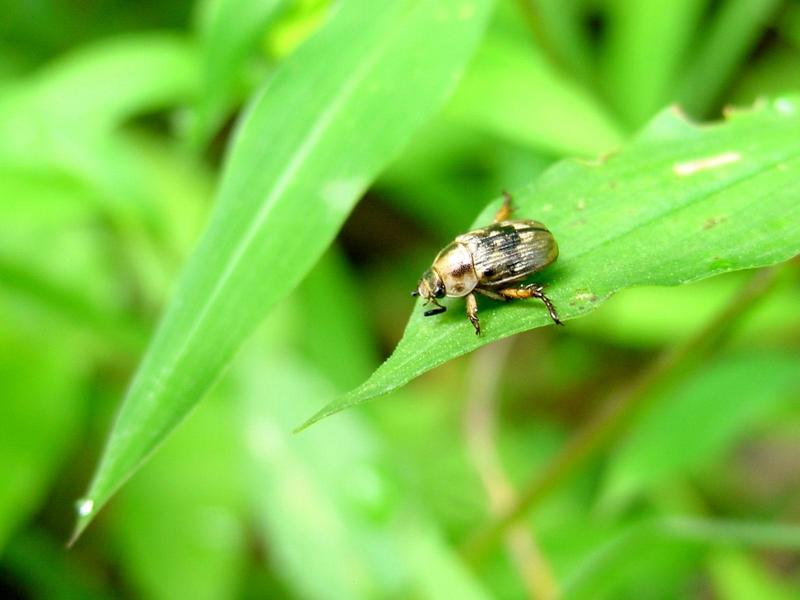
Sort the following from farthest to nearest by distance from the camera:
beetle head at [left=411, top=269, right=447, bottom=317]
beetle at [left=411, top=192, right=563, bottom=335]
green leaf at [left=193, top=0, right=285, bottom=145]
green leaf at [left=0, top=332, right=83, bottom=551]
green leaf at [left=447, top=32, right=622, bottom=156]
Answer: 1. green leaf at [left=0, top=332, right=83, bottom=551]
2. green leaf at [left=447, top=32, right=622, bottom=156]
3. green leaf at [left=193, top=0, right=285, bottom=145]
4. beetle head at [left=411, top=269, right=447, bottom=317]
5. beetle at [left=411, top=192, right=563, bottom=335]

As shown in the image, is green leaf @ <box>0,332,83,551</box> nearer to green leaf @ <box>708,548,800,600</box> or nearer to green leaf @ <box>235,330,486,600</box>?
green leaf @ <box>235,330,486,600</box>

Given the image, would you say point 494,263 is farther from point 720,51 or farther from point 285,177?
point 720,51

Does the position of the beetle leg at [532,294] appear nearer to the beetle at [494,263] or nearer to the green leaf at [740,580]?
the beetle at [494,263]

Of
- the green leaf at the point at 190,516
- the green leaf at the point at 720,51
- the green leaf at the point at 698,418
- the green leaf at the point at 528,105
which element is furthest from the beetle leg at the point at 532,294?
the green leaf at the point at 720,51

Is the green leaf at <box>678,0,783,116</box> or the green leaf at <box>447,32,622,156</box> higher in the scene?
the green leaf at <box>678,0,783,116</box>

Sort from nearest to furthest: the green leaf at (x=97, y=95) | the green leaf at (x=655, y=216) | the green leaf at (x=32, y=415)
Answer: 1. the green leaf at (x=655, y=216)
2. the green leaf at (x=32, y=415)
3. the green leaf at (x=97, y=95)

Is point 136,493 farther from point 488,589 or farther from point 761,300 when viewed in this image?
point 761,300

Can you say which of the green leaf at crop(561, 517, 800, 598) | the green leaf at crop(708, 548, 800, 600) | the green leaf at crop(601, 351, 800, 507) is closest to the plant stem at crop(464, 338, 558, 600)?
the green leaf at crop(561, 517, 800, 598)
